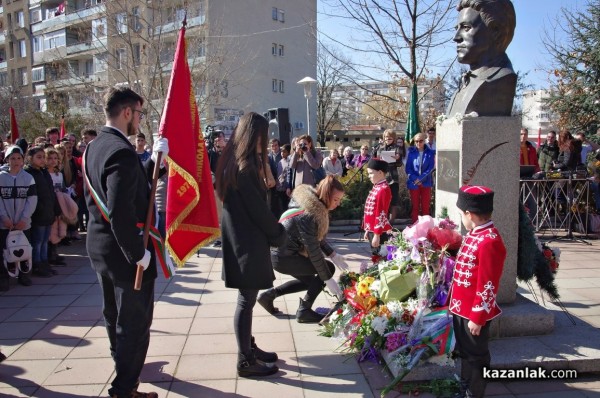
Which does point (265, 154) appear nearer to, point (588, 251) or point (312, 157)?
point (312, 157)

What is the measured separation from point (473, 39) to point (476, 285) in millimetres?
2518

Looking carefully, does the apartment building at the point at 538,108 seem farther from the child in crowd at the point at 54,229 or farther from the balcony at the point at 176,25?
the balcony at the point at 176,25

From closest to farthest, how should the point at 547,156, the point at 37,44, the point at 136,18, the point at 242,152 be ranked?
the point at 242,152 → the point at 547,156 → the point at 136,18 → the point at 37,44

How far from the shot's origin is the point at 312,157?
952cm

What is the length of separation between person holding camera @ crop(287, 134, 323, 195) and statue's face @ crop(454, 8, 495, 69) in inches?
194

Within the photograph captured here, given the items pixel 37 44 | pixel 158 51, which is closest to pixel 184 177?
pixel 158 51

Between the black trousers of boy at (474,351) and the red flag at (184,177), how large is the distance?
1.96m

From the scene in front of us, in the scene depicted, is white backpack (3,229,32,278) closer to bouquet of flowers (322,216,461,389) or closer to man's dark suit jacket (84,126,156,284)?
man's dark suit jacket (84,126,156,284)

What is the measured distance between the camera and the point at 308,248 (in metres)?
4.60

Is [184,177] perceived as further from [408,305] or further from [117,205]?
[408,305]

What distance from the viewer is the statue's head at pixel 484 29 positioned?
14.5 ft

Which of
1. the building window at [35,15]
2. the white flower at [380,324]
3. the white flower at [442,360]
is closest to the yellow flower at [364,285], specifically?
the white flower at [380,324]

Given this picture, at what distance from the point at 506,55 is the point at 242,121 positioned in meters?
2.65

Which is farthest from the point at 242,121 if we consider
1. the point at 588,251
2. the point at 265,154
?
the point at 588,251
